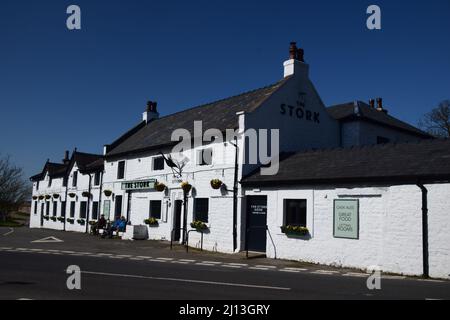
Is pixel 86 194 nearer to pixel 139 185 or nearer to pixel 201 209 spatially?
pixel 139 185

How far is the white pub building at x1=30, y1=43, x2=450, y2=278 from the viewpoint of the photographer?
49.5 feet

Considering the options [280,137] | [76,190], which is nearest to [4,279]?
[280,137]

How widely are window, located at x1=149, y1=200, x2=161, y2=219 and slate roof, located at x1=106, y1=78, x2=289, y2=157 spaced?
3.34 meters

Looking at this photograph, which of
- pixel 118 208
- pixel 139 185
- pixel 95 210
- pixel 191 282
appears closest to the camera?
pixel 191 282

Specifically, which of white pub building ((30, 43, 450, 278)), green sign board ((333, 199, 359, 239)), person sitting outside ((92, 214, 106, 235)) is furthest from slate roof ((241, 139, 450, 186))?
person sitting outside ((92, 214, 106, 235))

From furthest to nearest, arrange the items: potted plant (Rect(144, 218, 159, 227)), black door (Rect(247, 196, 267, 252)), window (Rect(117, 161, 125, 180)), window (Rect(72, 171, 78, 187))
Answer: window (Rect(72, 171, 78, 187)), window (Rect(117, 161, 125, 180)), potted plant (Rect(144, 218, 159, 227)), black door (Rect(247, 196, 267, 252))

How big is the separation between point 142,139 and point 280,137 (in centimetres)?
1160

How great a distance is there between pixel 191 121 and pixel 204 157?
509 centimetres

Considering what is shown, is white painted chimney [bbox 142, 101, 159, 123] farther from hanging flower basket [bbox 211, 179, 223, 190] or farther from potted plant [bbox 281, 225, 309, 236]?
potted plant [bbox 281, 225, 309, 236]

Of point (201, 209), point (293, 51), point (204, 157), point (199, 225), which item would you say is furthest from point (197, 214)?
point (293, 51)

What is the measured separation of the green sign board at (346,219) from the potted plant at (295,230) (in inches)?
52.0

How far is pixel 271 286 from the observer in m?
10.6

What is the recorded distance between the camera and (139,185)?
1096 inches

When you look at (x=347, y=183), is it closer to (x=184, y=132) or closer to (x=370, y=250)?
(x=370, y=250)
